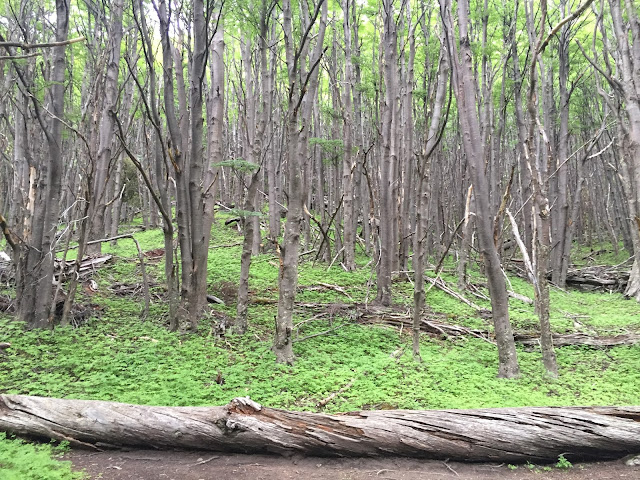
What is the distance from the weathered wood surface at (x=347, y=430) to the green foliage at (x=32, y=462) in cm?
12

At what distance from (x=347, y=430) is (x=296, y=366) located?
1.81 metres

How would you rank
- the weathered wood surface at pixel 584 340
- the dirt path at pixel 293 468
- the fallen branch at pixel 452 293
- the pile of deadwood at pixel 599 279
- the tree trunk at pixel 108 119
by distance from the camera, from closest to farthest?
the dirt path at pixel 293 468, the weathered wood surface at pixel 584 340, the tree trunk at pixel 108 119, the fallen branch at pixel 452 293, the pile of deadwood at pixel 599 279

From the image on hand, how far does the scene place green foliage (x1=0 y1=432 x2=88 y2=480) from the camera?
285 cm

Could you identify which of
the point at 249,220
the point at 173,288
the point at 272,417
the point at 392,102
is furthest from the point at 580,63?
the point at 272,417

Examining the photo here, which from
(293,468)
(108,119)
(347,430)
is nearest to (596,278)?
(347,430)

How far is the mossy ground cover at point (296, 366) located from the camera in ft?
13.9

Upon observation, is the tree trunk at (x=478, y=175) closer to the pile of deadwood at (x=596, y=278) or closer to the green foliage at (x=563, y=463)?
the green foliage at (x=563, y=463)

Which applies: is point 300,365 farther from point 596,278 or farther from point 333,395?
point 596,278

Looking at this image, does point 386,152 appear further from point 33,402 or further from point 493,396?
point 33,402

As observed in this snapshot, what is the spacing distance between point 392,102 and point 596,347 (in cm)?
518

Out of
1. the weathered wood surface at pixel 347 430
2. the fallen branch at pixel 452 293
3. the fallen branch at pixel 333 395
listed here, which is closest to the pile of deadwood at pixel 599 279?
the fallen branch at pixel 452 293

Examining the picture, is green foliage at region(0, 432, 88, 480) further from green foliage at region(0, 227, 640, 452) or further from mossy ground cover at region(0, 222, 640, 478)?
green foliage at region(0, 227, 640, 452)

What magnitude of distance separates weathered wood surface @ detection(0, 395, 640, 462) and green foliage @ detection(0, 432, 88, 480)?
4.5 inches

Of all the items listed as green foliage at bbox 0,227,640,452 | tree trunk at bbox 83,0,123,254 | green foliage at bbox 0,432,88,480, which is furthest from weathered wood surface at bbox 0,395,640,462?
tree trunk at bbox 83,0,123,254
